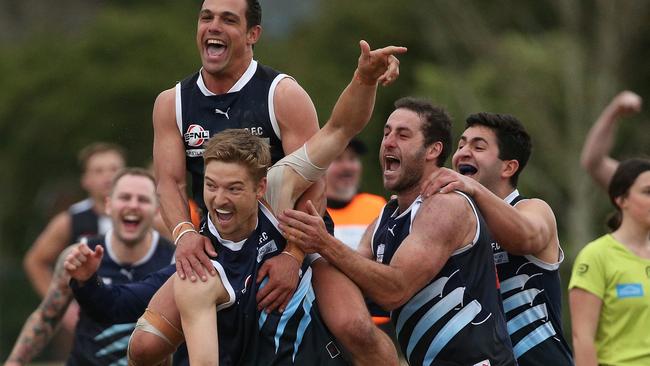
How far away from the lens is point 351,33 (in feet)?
97.8

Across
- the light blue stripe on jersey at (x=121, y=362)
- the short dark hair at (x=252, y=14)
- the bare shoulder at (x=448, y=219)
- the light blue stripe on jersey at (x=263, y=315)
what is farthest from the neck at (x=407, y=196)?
the light blue stripe on jersey at (x=121, y=362)

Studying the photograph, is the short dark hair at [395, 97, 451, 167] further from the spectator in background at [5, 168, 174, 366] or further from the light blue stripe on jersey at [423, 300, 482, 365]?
the spectator in background at [5, 168, 174, 366]

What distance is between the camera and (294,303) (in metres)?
7.11

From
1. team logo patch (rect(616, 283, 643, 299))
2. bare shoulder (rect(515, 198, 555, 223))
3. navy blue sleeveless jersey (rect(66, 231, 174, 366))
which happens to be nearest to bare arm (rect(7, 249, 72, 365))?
navy blue sleeveless jersey (rect(66, 231, 174, 366))

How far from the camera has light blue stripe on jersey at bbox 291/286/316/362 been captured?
7094mm

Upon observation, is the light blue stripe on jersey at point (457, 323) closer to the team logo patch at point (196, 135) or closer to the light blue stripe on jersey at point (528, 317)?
the light blue stripe on jersey at point (528, 317)

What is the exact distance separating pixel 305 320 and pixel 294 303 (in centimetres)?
11

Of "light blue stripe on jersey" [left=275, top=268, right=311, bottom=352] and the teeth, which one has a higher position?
the teeth

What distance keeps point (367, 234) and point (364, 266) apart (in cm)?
92

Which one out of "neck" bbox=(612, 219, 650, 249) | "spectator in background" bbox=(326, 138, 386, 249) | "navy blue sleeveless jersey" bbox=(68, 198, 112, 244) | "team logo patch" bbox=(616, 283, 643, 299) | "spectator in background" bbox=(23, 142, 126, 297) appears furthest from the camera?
"navy blue sleeveless jersey" bbox=(68, 198, 112, 244)

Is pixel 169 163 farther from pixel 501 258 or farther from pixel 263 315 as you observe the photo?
pixel 501 258

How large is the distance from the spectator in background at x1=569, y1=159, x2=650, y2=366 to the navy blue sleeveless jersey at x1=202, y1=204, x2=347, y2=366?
1.99 meters

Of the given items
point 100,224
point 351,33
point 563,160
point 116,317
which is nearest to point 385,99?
point 351,33

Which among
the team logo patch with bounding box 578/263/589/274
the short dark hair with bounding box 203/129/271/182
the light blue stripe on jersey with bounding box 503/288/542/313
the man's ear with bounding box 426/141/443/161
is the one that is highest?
the short dark hair with bounding box 203/129/271/182
